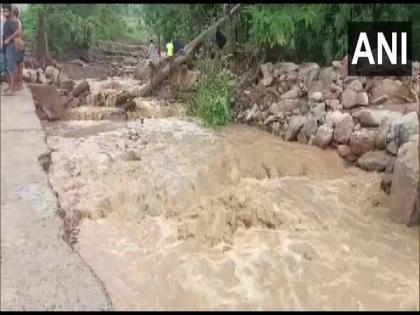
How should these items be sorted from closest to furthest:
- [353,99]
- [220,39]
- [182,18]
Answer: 1. [353,99]
2. [220,39]
3. [182,18]

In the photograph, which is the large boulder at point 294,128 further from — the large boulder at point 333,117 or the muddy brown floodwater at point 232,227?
the large boulder at point 333,117

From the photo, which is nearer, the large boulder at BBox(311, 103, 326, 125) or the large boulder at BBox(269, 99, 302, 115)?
the large boulder at BBox(311, 103, 326, 125)

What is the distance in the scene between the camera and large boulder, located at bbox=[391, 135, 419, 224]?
213 inches

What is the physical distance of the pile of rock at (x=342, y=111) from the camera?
6.93 metres

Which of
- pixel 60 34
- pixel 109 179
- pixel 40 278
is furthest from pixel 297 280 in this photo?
pixel 60 34

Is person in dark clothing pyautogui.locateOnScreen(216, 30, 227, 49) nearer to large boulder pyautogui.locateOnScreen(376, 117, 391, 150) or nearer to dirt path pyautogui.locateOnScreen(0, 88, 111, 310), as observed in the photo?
large boulder pyautogui.locateOnScreen(376, 117, 391, 150)

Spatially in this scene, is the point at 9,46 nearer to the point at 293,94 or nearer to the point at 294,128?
the point at 294,128

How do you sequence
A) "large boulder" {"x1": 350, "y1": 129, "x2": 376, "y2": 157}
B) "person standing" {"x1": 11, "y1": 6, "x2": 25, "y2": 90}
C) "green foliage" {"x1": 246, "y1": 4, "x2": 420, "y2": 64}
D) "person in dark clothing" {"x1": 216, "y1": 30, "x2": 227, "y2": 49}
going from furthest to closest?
"person in dark clothing" {"x1": 216, "y1": 30, "x2": 227, "y2": 49}, "green foliage" {"x1": 246, "y1": 4, "x2": 420, "y2": 64}, "person standing" {"x1": 11, "y1": 6, "x2": 25, "y2": 90}, "large boulder" {"x1": 350, "y1": 129, "x2": 376, "y2": 157}

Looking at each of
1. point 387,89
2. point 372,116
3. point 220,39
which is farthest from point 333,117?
point 220,39

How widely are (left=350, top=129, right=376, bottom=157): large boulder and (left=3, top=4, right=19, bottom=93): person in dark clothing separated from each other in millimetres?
4448

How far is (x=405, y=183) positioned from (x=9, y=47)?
17.1ft

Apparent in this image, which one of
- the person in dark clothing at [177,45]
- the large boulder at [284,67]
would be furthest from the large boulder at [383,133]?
the person in dark clothing at [177,45]

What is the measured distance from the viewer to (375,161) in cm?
689

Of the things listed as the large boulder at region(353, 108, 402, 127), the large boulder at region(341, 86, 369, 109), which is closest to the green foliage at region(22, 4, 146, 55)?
the large boulder at region(341, 86, 369, 109)
